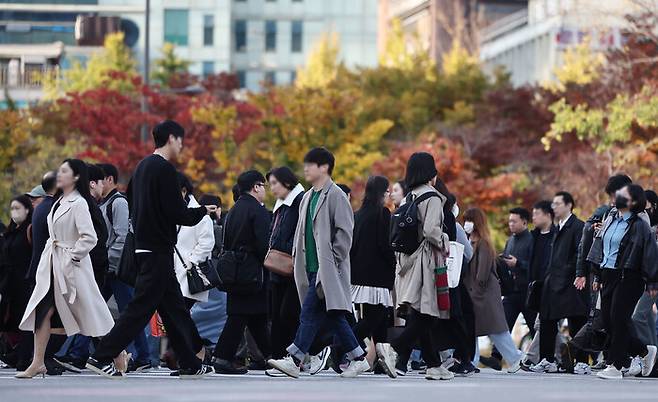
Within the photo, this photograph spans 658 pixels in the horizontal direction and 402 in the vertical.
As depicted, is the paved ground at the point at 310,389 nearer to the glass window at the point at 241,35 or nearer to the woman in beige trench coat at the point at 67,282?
the woman in beige trench coat at the point at 67,282

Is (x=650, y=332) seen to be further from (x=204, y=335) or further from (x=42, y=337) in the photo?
(x=42, y=337)

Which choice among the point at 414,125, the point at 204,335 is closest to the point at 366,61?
the point at 414,125

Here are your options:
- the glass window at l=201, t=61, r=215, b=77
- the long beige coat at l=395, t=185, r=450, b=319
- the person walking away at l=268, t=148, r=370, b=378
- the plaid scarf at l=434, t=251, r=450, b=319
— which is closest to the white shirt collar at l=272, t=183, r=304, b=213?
the person walking away at l=268, t=148, r=370, b=378

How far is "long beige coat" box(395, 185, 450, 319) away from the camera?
1348 centimetres

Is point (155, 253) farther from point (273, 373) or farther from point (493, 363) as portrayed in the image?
point (493, 363)

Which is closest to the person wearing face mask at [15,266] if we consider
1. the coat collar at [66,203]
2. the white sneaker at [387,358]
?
the coat collar at [66,203]

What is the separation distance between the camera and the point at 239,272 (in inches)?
572

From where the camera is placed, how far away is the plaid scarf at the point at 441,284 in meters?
13.5

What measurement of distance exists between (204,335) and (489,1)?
79.3 m

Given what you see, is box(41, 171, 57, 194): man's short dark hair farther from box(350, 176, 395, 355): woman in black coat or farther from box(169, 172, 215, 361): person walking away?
box(350, 176, 395, 355): woman in black coat

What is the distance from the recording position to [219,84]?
62.2m

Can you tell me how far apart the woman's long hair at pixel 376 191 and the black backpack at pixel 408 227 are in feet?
4.16

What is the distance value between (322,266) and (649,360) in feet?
12.7

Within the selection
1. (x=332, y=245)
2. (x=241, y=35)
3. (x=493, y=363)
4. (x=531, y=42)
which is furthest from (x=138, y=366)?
(x=241, y=35)
